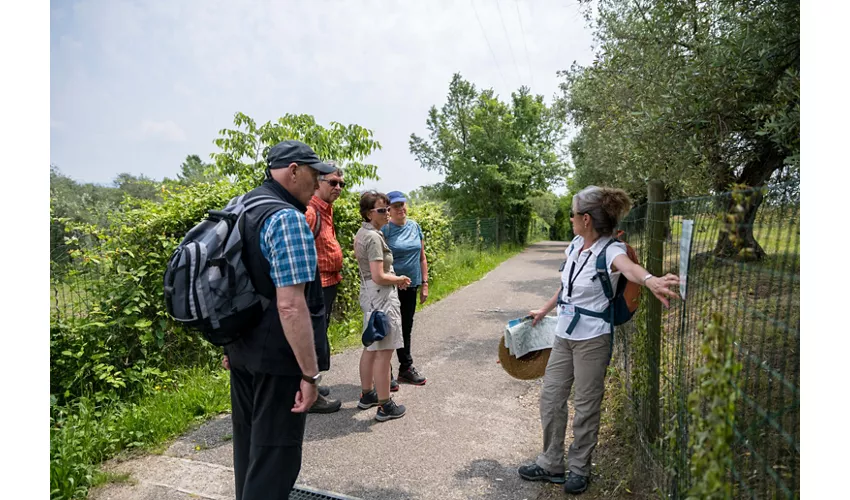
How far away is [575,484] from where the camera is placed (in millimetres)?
3293

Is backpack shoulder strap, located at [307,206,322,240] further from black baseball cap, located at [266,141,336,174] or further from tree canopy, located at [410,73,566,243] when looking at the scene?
tree canopy, located at [410,73,566,243]

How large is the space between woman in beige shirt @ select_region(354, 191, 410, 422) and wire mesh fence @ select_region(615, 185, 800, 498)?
2.10 metres

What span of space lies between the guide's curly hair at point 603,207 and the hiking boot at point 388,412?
92.4 inches

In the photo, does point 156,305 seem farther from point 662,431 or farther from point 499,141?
point 499,141

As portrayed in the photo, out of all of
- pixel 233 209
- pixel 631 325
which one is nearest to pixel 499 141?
pixel 631 325

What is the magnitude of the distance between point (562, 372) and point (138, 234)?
4.05 m

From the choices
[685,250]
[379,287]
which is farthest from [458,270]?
[685,250]

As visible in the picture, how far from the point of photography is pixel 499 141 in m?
27.8

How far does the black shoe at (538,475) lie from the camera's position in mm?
3451

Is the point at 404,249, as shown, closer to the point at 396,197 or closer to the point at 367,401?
the point at 396,197

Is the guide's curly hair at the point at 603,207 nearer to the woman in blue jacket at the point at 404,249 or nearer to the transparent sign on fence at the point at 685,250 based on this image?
the transparent sign on fence at the point at 685,250

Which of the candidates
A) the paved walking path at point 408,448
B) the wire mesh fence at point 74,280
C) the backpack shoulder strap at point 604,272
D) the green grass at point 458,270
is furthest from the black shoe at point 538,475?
the green grass at point 458,270

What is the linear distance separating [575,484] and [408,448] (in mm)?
1264
